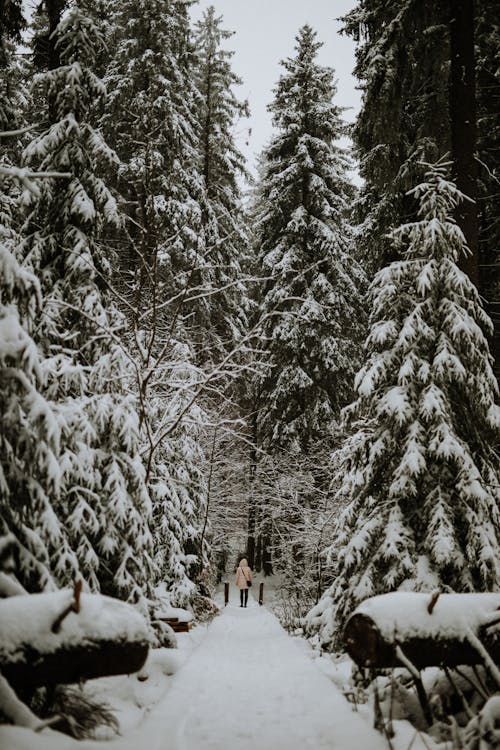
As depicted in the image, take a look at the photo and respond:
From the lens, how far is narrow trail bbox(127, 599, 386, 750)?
3.77 metres

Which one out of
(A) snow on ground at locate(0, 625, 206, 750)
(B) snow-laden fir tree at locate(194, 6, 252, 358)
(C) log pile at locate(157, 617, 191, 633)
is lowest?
(C) log pile at locate(157, 617, 191, 633)

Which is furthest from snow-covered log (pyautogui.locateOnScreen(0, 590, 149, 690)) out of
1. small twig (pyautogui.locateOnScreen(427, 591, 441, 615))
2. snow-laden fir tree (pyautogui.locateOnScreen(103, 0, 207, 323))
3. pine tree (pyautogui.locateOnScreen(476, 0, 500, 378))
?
snow-laden fir tree (pyautogui.locateOnScreen(103, 0, 207, 323))

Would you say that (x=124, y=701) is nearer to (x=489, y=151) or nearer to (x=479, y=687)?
(x=479, y=687)

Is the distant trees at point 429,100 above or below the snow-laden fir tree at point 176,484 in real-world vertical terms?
above

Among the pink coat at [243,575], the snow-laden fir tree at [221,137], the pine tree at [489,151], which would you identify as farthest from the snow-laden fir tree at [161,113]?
the pink coat at [243,575]

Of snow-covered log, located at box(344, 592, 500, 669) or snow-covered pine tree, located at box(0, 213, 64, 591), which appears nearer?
snow-covered pine tree, located at box(0, 213, 64, 591)

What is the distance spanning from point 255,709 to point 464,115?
29.5ft

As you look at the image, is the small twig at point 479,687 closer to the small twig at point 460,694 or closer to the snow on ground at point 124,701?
the small twig at point 460,694

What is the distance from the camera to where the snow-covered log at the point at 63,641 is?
3.15 m

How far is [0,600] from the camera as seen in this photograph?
11.0 ft

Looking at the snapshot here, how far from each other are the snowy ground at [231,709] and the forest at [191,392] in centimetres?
13

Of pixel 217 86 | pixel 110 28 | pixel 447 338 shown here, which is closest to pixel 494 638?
pixel 447 338

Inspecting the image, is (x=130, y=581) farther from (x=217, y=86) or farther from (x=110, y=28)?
(x=217, y=86)

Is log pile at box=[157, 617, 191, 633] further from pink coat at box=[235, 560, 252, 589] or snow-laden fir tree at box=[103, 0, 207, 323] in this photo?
snow-laden fir tree at box=[103, 0, 207, 323]
